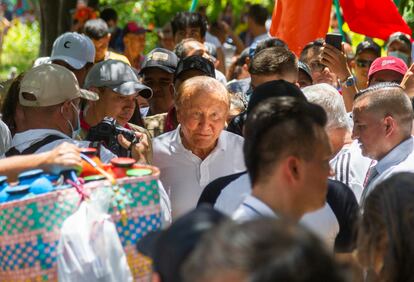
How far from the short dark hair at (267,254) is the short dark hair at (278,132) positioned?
117 cm

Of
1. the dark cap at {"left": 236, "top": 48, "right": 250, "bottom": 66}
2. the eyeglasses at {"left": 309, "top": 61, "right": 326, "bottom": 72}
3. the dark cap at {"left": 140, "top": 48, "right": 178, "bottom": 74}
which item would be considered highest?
the dark cap at {"left": 140, "top": 48, "right": 178, "bottom": 74}

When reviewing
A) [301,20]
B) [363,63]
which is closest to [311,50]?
[301,20]

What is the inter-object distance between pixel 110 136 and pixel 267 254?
310 centimetres

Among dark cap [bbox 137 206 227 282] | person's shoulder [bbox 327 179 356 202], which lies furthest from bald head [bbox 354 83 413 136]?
dark cap [bbox 137 206 227 282]

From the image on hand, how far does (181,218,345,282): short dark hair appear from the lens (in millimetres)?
1937

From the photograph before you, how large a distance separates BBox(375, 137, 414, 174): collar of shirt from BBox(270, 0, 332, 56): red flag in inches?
152

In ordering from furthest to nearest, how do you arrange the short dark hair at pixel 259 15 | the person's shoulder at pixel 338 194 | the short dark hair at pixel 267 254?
the short dark hair at pixel 259 15, the person's shoulder at pixel 338 194, the short dark hair at pixel 267 254

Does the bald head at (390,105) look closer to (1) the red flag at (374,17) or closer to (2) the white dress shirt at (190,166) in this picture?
(2) the white dress shirt at (190,166)

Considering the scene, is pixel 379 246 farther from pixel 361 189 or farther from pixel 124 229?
pixel 361 189

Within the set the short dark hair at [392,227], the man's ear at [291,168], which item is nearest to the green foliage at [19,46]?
the man's ear at [291,168]

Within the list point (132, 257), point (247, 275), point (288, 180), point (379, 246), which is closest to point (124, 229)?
point (132, 257)

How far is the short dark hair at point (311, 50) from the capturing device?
26.1 ft

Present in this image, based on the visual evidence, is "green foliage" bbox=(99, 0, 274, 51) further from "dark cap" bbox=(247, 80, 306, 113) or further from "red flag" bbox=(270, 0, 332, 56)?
"dark cap" bbox=(247, 80, 306, 113)

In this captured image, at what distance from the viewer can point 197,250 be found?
2.21m
